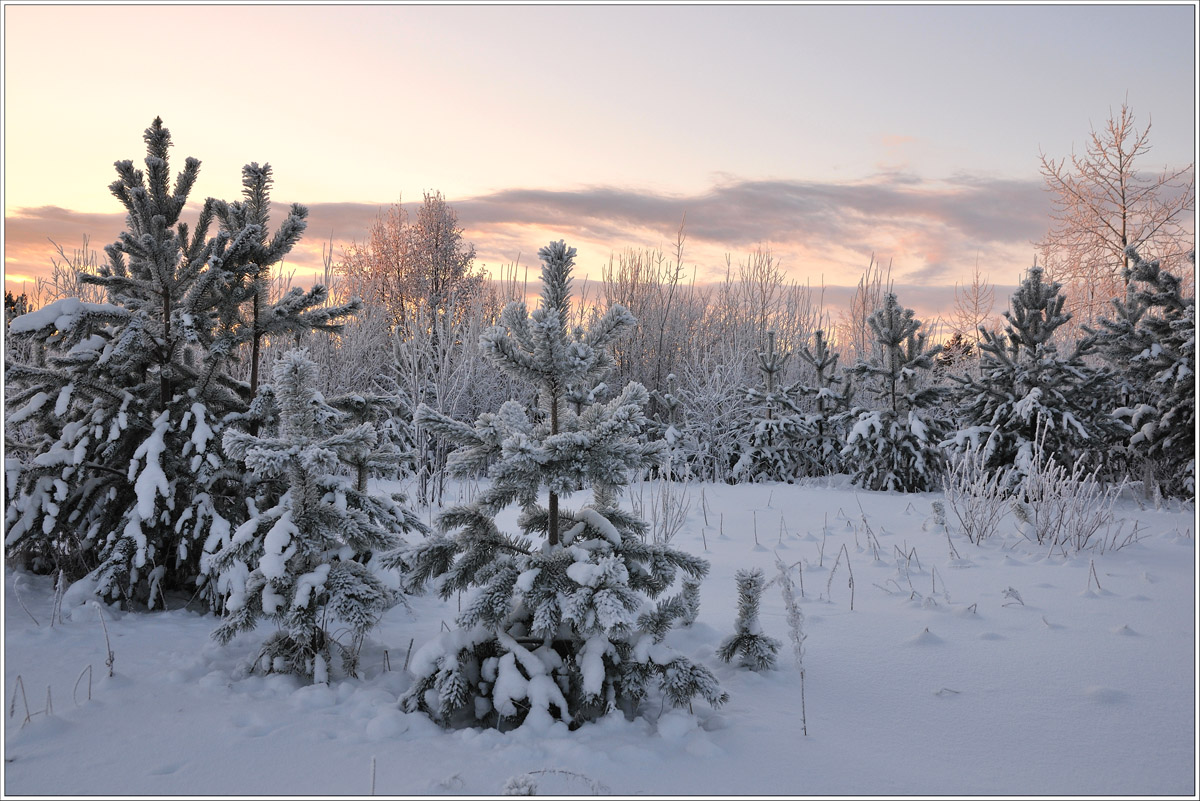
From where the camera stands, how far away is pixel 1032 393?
8.06 metres

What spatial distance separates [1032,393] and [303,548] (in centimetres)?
798

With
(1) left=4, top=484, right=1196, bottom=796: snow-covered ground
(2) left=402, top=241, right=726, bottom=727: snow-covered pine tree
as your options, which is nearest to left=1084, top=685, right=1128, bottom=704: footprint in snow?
(1) left=4, top=484, right=1196, bottom=796: snow-covered ground

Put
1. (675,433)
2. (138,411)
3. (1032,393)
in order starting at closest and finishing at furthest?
(138,411) < (1032,393) < (675,433)

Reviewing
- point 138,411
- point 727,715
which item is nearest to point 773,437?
point 727,715

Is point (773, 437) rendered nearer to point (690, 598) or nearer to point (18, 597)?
point (690, 598)

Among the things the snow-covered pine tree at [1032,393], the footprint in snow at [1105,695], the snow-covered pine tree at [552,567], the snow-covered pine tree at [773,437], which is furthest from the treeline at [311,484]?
the snow-covered pine tree at [773,437]

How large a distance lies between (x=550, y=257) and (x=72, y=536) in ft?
10.8

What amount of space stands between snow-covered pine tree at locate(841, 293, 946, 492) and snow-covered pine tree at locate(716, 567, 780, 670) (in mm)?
6504

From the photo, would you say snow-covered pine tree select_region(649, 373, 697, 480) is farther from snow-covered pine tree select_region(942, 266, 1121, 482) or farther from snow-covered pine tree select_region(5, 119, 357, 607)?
snow-covered pine tree select_region(5, 119, 357, 607)

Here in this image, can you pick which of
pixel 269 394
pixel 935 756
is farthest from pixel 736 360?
pixel 935 756

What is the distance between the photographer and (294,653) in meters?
3.04

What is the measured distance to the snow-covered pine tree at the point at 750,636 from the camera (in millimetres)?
3109

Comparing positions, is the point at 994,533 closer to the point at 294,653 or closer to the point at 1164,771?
the point at 1164,771

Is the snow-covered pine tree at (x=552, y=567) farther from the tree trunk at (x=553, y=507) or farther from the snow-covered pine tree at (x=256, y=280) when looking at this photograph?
the snow-covered pine tree at (x=256, y=280)
